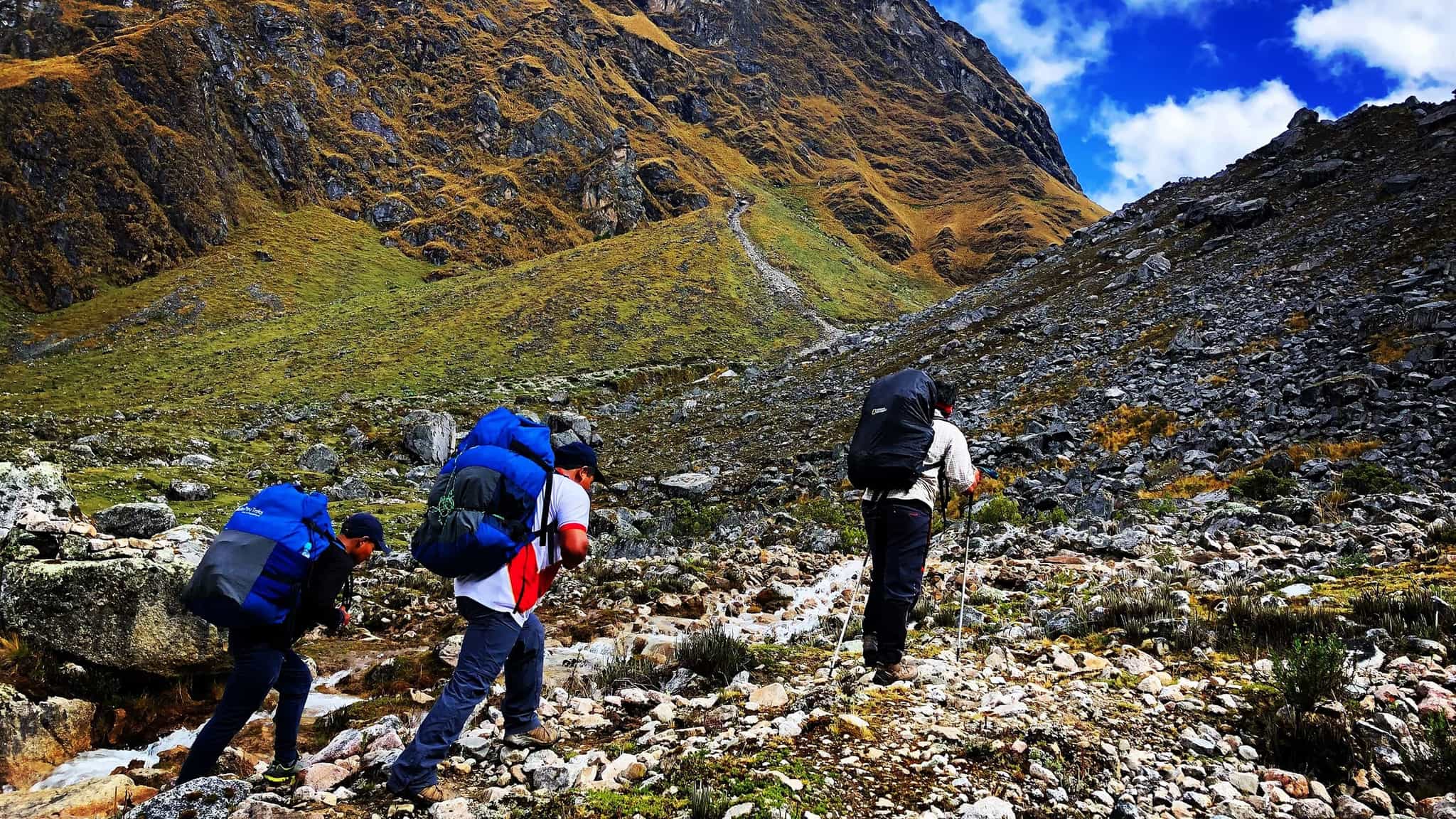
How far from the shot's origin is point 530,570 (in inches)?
176

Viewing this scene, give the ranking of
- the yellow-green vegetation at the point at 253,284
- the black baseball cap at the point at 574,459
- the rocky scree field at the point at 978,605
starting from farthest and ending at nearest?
the yellow-green vegetation at the point at 253,284 < the black baseball cap at the point at 574,459 < the rocky scree field at the point at 978,605

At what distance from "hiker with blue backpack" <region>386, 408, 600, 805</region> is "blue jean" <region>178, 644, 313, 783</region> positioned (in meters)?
1.54

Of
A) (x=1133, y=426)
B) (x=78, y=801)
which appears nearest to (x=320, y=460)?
(x=78, y=801)

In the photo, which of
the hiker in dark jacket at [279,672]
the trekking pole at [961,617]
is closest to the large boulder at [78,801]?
the hiker in dark jacket at [279,672]

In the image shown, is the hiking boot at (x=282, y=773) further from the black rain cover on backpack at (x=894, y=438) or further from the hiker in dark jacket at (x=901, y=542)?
the black rain cover on backpack at (x=894, y=438)

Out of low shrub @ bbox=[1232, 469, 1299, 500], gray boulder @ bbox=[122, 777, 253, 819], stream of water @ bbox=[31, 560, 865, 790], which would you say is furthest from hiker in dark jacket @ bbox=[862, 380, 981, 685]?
low shrub @ bbox=[1232, 469, 1299, 500]

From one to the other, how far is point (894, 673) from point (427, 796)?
3.51 metres

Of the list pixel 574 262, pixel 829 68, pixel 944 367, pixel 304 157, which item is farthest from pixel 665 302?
pixel 829 68

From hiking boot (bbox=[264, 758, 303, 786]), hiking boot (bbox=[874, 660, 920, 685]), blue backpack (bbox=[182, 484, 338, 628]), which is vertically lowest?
hiking boot (bbox=[264, 758, 303, 786])

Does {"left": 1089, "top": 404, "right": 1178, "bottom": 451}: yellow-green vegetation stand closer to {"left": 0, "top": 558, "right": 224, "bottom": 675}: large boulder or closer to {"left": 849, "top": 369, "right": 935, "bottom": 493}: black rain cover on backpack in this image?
{"left": 849, "top": 369, "right": 935, "bottom": 493}: black rain cover on backpack

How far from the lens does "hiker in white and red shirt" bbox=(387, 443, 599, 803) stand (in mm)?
3891

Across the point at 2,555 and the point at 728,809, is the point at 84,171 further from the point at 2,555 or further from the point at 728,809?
the point at 728,809

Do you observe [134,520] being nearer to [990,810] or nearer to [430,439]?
[990,810]

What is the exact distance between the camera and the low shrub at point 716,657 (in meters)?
5.93
